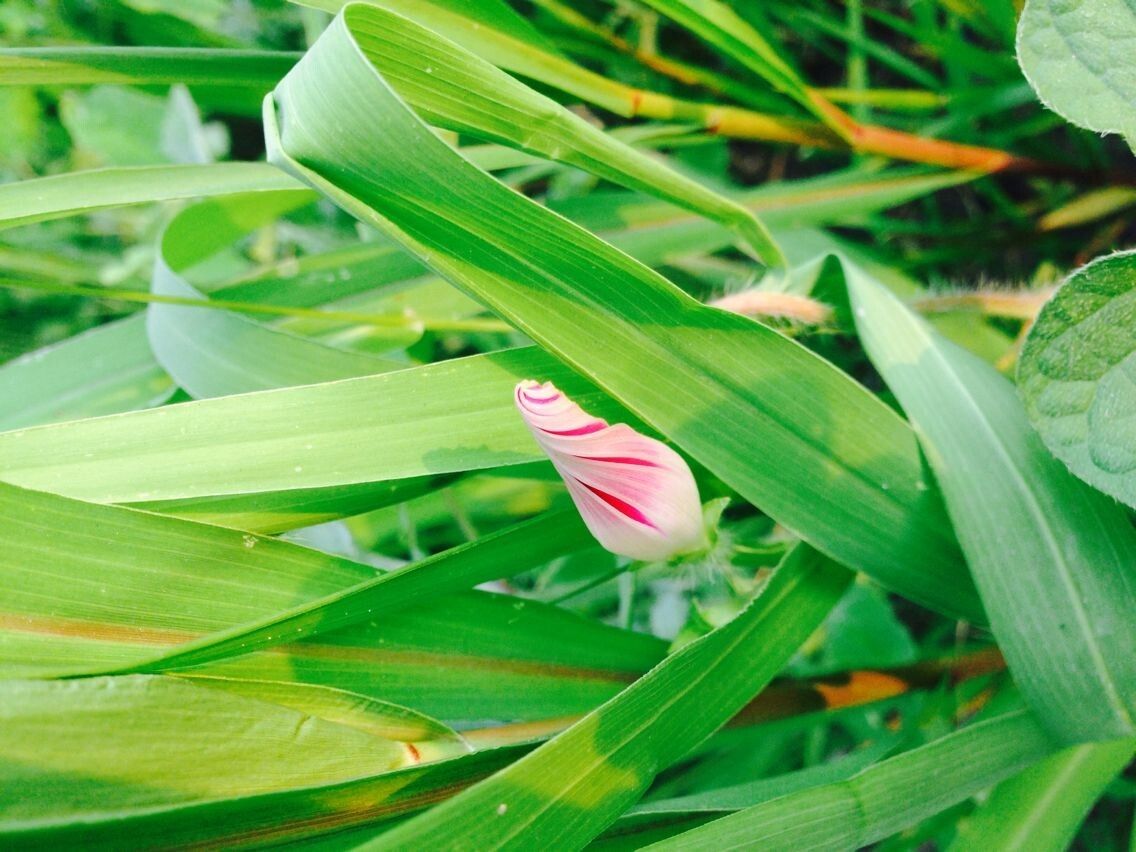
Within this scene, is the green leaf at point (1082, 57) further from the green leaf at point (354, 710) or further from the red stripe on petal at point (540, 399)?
the green leaf at point (354, 710)

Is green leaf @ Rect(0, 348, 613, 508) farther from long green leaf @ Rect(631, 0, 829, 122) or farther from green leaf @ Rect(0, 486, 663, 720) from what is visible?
long green leaf @ Rect(631, 0, 829, 122)

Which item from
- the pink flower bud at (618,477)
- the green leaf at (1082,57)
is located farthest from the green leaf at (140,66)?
the green leaf at (1082,57)

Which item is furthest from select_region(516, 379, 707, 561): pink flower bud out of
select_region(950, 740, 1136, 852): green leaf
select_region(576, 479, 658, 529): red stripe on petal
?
select_region(950, 740, 1136, 852): green leaf

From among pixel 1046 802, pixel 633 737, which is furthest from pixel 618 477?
pixel 1046 802

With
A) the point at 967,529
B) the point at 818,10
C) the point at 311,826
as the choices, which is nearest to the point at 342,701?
the point at 311,826

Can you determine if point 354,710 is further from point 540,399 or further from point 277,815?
point 540,399

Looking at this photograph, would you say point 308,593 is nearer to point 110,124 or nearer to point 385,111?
point 385,111
